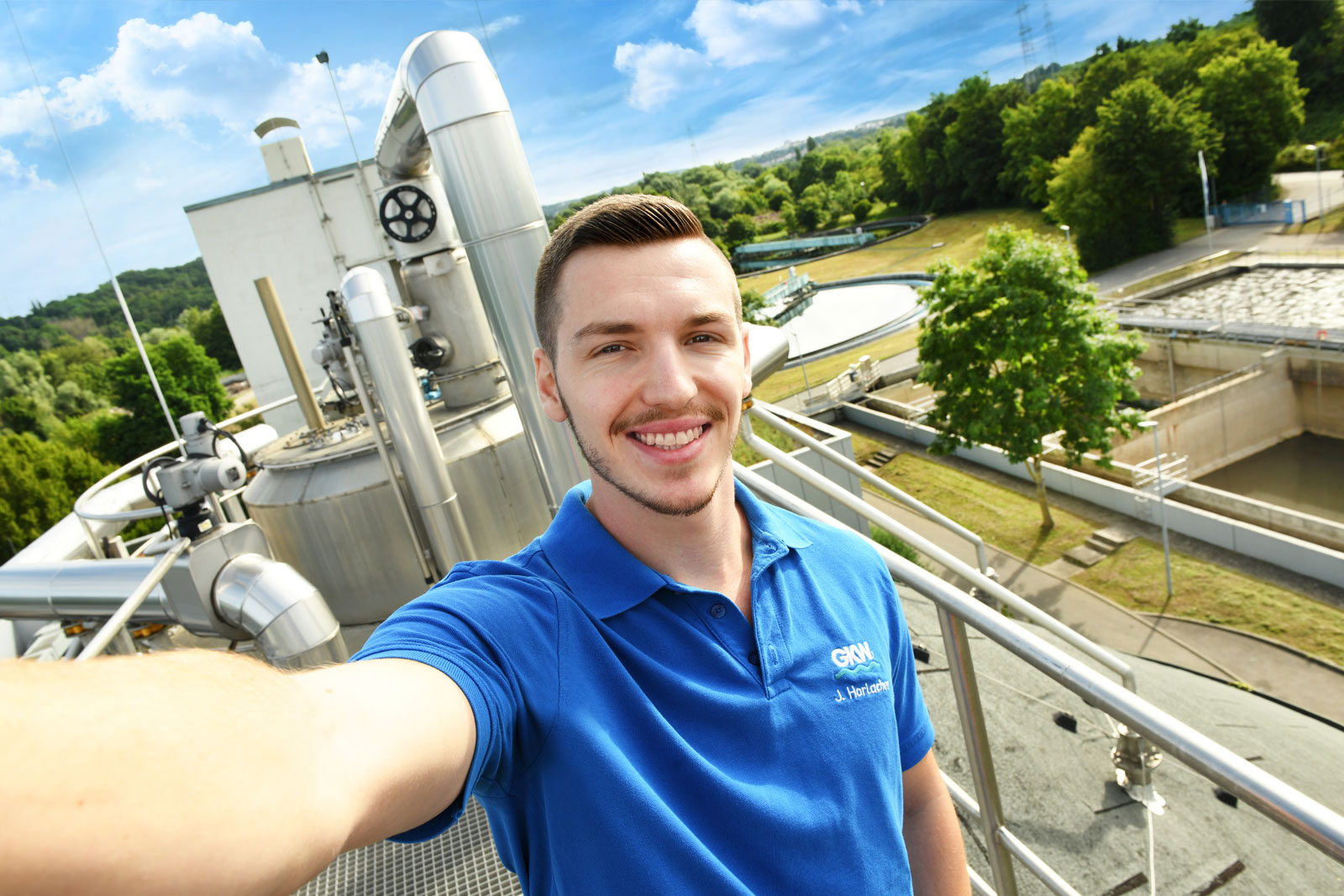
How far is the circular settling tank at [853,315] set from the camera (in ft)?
150

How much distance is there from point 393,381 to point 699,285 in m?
6.91

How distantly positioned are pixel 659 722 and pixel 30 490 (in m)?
38.8

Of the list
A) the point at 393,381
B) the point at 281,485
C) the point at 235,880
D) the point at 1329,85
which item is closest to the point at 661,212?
the point at 235,880

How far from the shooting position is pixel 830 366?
41125mm

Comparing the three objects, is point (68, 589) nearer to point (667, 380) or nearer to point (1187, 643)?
point (667, 380)

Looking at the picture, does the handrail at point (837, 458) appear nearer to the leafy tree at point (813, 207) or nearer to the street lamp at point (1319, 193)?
the street lamp at point (1319, 193)

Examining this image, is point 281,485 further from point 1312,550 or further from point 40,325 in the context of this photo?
point 40,325

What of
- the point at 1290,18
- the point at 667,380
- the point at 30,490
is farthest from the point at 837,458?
the point at 1290,18

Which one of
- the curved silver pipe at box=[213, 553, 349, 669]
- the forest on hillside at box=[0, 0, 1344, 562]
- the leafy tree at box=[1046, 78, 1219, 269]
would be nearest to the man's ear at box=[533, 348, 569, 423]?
the curved silver pipe at box=[213, 553, 349, 669]

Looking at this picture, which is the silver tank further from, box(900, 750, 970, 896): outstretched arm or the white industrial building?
the white industrial building

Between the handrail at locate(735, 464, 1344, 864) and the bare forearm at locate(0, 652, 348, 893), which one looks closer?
the bare forearm at locate(0, 652, 348, 893)

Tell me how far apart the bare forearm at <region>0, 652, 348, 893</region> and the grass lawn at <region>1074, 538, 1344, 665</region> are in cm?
2060

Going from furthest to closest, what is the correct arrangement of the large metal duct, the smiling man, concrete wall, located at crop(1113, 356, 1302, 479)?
concrete wall, located at crop(1113, 356, 1302, 479)
the large metal duct
the smiling man

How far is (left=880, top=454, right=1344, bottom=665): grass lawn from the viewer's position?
16.5 metres
